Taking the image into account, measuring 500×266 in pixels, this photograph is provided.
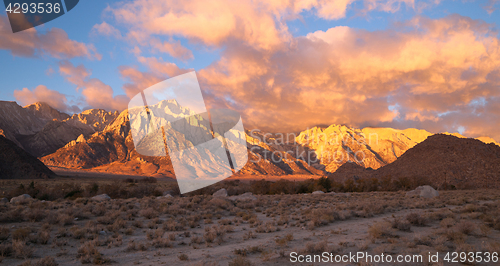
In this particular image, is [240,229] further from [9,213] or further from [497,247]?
[9,213]

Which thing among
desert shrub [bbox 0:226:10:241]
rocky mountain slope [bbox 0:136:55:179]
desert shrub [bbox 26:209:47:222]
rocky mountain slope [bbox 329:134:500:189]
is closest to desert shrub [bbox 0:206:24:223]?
desert shrub [bbox 26:209:47:222]

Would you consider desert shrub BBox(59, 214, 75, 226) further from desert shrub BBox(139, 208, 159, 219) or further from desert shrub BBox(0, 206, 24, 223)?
desert shrub BBox(139, 208, 159, 219)

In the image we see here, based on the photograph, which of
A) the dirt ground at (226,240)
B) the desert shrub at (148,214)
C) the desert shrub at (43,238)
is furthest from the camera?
the desert shrub at (148,214)

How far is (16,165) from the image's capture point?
108 meters

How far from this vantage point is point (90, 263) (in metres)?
9.88

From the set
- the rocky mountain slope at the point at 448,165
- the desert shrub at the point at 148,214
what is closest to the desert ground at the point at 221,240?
the desert shrub at the point at 148,214

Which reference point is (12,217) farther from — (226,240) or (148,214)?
(226,240)

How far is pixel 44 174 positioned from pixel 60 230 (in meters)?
126

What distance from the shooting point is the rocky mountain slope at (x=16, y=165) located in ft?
343

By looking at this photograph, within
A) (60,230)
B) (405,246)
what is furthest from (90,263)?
(405,246)

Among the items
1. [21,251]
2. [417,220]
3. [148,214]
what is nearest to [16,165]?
[148,214]

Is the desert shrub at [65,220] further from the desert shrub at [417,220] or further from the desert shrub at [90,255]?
the desert shrub at [417,220]

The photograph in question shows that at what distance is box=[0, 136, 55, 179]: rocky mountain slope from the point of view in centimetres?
10444

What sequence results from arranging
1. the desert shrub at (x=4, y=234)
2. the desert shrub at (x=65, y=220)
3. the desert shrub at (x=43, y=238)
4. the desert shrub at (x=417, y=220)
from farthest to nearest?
the desert shrub at (x=65, y=220)
the desert shrub at (x=417, y=220)
the desert shrub at (x=43, y=238)
the desert shrub at (x=4, y=234)
